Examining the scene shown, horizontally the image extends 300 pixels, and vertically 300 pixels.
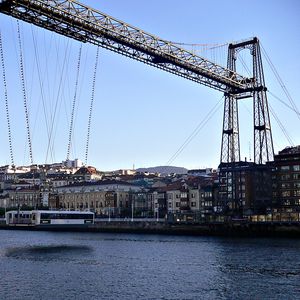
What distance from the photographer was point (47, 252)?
152 feet

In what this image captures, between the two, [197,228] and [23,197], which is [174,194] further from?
[23,197]

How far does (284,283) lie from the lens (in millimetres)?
28031

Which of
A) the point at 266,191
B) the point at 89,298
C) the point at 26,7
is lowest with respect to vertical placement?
the point at 89,298

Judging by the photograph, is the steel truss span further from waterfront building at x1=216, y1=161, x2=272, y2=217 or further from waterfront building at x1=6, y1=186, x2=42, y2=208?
waterfront building at x1=6, y1=186, x2=42, y2=208

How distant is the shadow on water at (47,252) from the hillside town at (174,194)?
1037 inches

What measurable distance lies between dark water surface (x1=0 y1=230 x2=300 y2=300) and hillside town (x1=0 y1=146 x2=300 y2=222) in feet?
83.9

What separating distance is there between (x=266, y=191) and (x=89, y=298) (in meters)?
52.2

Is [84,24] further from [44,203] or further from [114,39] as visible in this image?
[44,203]

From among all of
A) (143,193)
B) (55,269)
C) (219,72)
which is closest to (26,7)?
(55,269)

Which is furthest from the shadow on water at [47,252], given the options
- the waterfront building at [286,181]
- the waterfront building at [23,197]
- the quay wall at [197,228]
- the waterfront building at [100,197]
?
the waterfront building at [23,197]

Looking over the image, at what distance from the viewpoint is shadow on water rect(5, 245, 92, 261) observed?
41719mm

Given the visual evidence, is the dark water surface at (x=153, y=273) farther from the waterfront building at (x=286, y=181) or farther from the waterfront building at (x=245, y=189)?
the waterfront building at (x=286, y=181)

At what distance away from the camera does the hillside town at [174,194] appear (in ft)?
240

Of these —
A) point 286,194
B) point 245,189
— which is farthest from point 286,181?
point 245,189
